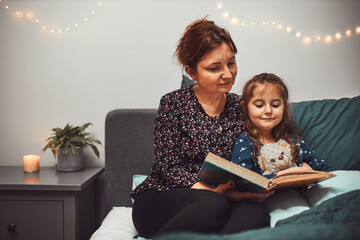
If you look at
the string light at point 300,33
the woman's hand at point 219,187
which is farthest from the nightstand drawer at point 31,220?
the string light at point 300,33

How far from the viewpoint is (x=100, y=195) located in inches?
76.5

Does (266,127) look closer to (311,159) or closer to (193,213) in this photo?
(311,159)

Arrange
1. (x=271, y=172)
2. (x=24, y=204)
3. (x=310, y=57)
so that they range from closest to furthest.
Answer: (x=271, y=172) < (x=24, y=204) < (x=310, y=57)

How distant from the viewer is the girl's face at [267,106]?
1264 mm

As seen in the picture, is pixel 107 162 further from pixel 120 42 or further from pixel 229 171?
pixel 229 171

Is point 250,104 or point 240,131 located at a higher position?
point 250,104

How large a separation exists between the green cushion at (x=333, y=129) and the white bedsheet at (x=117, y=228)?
91 centimetres

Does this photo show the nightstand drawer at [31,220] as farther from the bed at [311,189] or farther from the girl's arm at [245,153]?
the girl's arm at [245,153]

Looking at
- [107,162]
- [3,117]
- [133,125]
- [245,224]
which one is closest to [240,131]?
[245,224]

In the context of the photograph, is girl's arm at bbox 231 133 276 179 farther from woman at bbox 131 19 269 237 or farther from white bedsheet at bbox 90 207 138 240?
white bedsheet at bbox 90 207 138 240

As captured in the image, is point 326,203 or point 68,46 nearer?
point 326,203

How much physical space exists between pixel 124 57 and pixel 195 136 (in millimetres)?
879

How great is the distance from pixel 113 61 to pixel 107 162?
0.61 m

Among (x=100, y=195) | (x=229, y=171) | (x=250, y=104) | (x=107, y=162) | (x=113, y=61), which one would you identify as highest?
(x=113, y=61)
